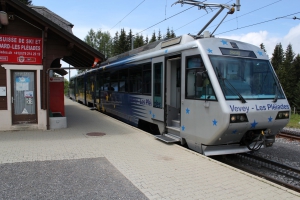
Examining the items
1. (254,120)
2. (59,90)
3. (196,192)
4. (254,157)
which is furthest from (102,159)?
(59,90)

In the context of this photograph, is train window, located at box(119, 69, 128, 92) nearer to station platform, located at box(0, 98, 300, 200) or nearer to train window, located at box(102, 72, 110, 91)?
train window, located at box(102, 72, 110, 91)

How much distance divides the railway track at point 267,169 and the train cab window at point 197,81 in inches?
74.6

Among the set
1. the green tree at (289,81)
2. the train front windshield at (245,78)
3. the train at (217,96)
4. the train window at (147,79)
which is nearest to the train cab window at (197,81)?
the train at (217,96)

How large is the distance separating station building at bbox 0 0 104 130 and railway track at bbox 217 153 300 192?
6180 millimetres

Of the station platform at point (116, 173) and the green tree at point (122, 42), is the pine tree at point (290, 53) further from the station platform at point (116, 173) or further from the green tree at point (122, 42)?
the station platform at point (116, 173)

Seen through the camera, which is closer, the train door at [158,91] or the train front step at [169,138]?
the train front step at [169,138]

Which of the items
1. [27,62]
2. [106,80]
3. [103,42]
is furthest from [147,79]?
[103,42]

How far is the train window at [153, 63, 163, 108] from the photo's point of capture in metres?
7.93

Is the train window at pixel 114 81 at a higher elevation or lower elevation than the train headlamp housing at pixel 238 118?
higher

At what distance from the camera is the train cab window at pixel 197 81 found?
5.93 meters

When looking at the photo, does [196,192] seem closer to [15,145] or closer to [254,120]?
[254,120]

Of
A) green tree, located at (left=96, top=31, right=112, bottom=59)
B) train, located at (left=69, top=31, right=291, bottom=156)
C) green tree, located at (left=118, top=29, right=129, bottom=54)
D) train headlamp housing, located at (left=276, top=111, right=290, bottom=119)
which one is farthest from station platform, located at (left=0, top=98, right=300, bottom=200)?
green tree, located at (left=96, top=31, right=112, bottom=59)

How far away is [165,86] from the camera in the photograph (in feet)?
25.1

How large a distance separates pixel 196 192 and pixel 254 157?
344 centimetres
